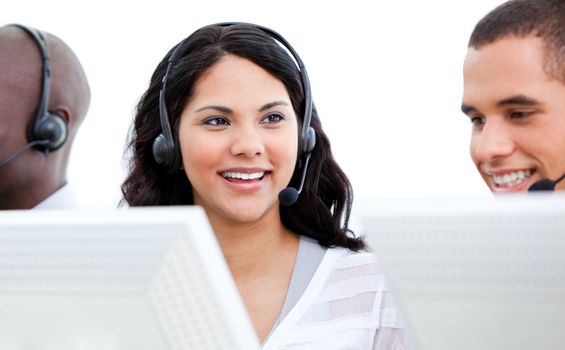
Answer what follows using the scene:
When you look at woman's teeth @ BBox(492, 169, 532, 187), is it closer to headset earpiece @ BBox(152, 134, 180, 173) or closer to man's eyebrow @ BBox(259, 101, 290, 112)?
man's eyebrow @ BBox(259, 101, 290, 112)

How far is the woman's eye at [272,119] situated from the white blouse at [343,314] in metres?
0.37

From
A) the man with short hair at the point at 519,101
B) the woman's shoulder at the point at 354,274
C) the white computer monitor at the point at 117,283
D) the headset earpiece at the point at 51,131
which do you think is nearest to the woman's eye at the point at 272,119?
the woman's shoulder at the point at 354,274

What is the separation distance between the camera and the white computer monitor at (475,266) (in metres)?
0.81

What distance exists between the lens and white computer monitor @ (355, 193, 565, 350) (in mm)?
813

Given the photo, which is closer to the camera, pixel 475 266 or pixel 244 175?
pixel 475 266

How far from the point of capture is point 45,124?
2.39m

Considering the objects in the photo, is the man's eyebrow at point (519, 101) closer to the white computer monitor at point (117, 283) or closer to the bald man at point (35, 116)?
the white computer monitor at point (117, 283)

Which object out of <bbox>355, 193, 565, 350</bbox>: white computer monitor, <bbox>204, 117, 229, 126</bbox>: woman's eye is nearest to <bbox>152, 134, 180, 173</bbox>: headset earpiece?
<bbox>204, 117, 229, 126</bbox>: woman's eye

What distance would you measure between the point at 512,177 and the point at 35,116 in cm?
145

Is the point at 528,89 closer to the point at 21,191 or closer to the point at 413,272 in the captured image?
the point at 413,272

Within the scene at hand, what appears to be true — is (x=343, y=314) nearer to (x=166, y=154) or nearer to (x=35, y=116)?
Result: (x=166, y=154)

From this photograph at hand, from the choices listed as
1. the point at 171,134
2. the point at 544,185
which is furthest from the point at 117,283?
the point at 171,134

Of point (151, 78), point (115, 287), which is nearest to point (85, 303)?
point (115, 287)

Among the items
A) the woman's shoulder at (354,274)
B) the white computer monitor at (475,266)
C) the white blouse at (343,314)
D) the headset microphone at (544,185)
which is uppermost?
the white computer monitor at (475,266)
